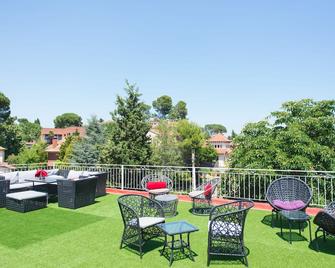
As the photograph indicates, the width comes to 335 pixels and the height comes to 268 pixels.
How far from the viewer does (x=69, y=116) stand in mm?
76938

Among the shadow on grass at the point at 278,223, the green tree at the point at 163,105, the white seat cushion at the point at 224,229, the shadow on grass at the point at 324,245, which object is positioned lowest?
the shadow on grass at the point at 324,245

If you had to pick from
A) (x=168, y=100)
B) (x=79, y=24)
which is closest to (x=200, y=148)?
(x=79, y=24)

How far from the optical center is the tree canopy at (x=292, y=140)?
1061 centimetres

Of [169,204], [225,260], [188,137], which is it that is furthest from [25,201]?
[188,137]

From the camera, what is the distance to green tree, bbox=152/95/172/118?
2926 inches

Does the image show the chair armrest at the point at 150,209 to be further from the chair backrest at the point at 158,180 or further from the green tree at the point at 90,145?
the green tree at the point at 90,145

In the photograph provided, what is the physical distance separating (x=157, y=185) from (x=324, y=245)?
4.21m

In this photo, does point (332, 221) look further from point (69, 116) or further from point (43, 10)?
point (69, 116)

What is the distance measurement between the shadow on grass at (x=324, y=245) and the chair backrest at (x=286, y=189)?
1.00m

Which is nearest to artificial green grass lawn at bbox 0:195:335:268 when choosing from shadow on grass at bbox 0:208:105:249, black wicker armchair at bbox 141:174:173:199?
shadow on grass at bbox 0:208:105:249

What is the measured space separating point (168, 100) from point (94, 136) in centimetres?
5602

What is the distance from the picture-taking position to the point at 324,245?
4336 mm

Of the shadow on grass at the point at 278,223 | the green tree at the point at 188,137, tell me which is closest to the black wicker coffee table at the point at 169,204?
the shadow on grass at the point at 278,223

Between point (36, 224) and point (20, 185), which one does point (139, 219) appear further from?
point (20, 185)
